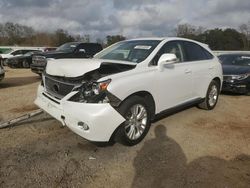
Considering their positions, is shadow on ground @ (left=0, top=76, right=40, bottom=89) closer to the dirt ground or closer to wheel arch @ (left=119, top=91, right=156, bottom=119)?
the dirt ground

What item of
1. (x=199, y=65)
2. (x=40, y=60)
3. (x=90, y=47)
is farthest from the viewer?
(x=90, y=47)

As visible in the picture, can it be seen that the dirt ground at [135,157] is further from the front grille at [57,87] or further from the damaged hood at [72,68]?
the damaged hood at [72,68]

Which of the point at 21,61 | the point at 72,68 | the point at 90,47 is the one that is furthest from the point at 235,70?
the point at 21,61

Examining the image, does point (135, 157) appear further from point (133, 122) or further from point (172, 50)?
point (172, 50)

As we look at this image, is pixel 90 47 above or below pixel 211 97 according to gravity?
above

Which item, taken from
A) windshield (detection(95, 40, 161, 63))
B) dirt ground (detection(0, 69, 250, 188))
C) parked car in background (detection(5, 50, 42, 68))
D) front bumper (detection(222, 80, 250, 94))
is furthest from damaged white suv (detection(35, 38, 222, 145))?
parked car in background (detection(5, 50, 42, 68))

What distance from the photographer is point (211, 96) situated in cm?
673

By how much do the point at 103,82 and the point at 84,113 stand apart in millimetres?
505

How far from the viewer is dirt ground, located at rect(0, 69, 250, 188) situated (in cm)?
342

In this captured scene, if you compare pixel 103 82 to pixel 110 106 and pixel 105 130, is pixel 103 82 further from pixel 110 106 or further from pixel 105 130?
pixel 105 130

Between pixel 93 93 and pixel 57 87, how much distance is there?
33.5 inches

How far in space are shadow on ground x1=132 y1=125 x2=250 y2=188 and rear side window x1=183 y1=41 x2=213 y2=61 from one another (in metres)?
2.24

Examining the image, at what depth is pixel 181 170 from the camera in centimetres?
370

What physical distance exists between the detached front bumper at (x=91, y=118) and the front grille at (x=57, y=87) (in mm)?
202
